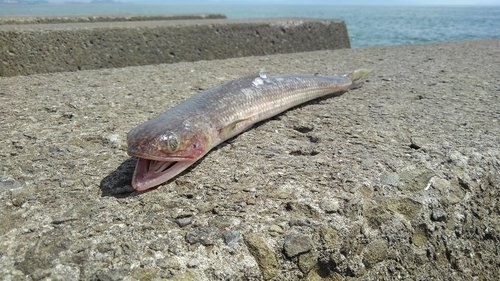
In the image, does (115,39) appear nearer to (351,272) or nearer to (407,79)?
(407,79)

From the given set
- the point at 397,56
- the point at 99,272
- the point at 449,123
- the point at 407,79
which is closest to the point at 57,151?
the point at 99,272

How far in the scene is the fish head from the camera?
67.7 inches

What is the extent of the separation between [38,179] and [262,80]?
5.16ft

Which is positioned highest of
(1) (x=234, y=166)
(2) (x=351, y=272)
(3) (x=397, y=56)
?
A: (1) (x=234, y=166)

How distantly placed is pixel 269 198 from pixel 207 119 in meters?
0.66

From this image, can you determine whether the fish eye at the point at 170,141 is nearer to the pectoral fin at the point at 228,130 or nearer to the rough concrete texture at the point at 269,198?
the rough concrete texture at the point at 269,198

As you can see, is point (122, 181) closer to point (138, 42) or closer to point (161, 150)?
point (161, 150)

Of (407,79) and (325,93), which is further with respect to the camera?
(407,79)

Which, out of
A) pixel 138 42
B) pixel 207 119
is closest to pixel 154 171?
pixel 207 119

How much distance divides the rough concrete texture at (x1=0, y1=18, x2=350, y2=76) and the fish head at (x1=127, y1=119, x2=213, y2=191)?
107 inches

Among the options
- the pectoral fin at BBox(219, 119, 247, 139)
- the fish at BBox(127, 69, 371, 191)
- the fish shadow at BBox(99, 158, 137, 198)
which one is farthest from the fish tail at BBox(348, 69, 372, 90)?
the fish shadow at BBox(99, 158, 137, 198)

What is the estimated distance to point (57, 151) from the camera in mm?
2121

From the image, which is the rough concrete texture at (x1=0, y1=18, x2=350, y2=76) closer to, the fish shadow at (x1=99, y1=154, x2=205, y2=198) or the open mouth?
the fish shadow at (x1=99, y1=154, x2=205, y2=198)

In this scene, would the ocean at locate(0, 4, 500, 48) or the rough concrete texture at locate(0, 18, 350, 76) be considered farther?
the ocean at locate(0, 4, 500, 48)
